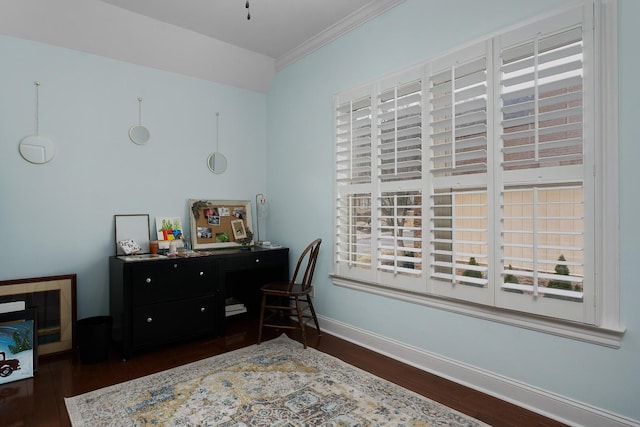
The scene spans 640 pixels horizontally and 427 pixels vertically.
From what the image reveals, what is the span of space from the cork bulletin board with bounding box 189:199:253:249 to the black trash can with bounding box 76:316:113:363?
42.7 inches

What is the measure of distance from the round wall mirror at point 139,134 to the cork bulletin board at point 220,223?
698mm

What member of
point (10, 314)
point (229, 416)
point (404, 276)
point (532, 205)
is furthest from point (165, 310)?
point (532, 205)

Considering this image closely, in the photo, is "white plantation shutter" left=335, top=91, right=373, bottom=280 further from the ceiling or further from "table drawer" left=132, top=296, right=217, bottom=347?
"table drawer" left=132, top=296, right=217, bottom=347

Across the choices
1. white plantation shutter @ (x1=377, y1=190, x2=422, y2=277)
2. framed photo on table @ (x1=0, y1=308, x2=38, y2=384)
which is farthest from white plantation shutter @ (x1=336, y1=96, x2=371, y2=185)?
framed photo on table @ (x1=0, y1=308, x2=38, y2=384)

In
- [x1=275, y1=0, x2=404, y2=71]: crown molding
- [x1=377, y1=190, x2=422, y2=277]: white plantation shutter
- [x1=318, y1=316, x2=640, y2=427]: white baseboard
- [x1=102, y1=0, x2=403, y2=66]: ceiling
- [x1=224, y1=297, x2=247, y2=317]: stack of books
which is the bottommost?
[x1=318, y1=316, x2=640, y2=427]: white baseboard

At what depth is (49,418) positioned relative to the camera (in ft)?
6.46

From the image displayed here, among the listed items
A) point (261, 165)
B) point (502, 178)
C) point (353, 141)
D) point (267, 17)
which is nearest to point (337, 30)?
point (267, 17)

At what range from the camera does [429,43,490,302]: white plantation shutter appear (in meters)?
2.24

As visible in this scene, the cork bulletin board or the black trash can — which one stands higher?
the cork bulletin board

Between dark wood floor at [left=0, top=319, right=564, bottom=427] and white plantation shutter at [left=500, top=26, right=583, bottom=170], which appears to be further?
dark wood floor at [left=0, top=319, right=564, bottom=427]

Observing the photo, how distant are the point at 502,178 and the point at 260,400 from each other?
1.94m

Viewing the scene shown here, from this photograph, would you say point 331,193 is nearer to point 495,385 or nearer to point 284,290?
point 284,290

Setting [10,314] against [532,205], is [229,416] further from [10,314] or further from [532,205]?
[532,205]

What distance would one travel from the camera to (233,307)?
3.67 meters
